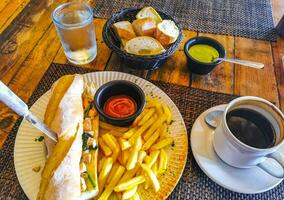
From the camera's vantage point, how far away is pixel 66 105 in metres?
0.99

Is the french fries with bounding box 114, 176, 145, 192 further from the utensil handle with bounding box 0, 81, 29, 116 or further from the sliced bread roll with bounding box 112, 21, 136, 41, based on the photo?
the sliced bread roll with bounding box 112, 21, 136, 41

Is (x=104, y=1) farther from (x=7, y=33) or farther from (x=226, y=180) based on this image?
(x=226, y=180)

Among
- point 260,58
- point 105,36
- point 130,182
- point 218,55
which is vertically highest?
point 105,36

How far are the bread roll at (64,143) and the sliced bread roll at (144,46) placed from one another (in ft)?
0.91

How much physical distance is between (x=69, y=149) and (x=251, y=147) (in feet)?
1.83

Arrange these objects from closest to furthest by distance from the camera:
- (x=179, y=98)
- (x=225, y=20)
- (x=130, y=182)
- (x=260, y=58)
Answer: (x=130, y=182) < (x=179, y=98) < (x=260, y=58) < (x=225, y=20)

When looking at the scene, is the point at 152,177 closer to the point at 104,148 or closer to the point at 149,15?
the point at 104,148

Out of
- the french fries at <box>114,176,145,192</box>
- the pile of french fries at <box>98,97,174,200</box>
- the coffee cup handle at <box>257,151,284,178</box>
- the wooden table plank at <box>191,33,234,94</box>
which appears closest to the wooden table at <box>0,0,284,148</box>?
the wooden table plank at <box>191,33,234,94</box>

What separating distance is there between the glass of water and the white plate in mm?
279

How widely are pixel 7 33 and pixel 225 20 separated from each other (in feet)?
3.93

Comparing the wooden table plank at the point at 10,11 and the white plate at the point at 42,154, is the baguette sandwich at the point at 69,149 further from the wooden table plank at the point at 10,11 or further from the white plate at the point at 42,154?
the wooden table plank at the point at 10,11

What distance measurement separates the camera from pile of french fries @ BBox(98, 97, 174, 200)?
86 centimetres

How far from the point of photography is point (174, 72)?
1.31 m

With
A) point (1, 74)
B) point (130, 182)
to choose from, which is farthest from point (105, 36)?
point (130, 182)
